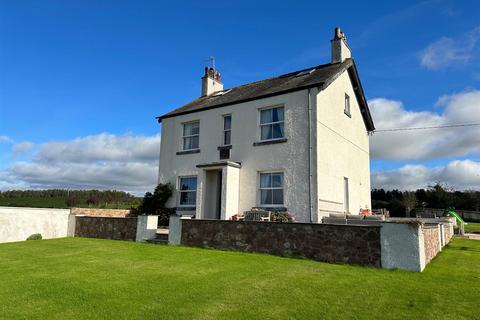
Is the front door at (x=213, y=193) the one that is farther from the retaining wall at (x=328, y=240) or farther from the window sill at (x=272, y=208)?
the retaining wall at (x=328, y=240)

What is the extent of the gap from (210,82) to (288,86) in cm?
803

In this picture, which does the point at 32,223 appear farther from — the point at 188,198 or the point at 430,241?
the point at 430,241

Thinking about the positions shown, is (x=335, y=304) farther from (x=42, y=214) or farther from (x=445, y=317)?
(x=42, y=214)

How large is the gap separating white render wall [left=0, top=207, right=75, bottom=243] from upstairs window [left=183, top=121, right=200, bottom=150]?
6.87m

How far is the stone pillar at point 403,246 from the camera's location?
350 inches

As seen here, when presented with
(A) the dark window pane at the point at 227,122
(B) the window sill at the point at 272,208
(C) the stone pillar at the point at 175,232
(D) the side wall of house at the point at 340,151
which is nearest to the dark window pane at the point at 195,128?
(A) the dark window pane at the point at 227,122

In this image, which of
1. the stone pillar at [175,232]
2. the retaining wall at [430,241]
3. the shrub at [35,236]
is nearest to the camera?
the retaining wall at [430,241]

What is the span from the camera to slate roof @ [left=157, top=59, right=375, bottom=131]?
54.9ft

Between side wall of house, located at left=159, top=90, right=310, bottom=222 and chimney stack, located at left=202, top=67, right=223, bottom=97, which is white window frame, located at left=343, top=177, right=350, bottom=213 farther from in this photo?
chimney stack, located at left=202, top=67, right=223, bottom=97

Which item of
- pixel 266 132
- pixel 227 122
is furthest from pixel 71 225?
pixel 266 132

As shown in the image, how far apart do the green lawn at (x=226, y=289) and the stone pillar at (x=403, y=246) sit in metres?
0.38

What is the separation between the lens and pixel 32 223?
1733 centimetres

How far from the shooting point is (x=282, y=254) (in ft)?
36.7

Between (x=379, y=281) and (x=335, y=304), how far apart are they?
2130mm
